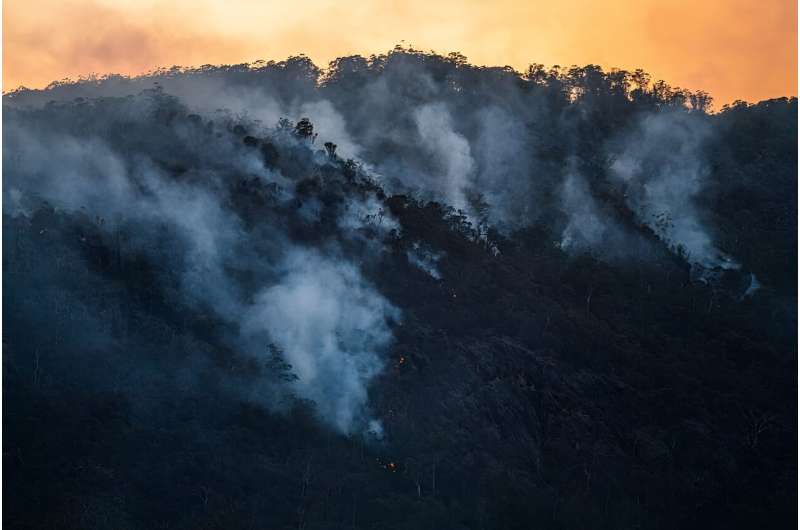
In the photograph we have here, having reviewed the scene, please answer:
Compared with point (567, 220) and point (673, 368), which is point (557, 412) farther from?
point (567, 220)

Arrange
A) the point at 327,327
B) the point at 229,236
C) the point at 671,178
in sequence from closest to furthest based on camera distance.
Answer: the point at 327,327
the point at 229,236
the point at 671,178

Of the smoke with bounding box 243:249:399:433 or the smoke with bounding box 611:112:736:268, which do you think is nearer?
the smoke with bounding box 243:249:399:433

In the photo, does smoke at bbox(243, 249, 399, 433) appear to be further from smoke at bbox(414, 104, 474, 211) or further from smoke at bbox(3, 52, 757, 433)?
smoke at bbox(414, 104, 474, 211)

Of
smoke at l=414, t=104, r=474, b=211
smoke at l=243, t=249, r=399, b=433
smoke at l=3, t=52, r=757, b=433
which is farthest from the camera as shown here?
smoke at l=414, t=104, r=474, b=211

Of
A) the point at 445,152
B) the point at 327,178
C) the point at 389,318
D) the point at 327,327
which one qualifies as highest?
the point at 445,152

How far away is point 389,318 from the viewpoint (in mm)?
107812

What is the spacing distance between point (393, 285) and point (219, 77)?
59506 mm

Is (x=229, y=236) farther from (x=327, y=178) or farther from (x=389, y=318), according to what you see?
(x=389, y=318)

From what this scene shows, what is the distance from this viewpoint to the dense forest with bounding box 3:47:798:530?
90000mm

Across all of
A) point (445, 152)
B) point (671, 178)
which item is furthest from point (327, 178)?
point (671, 178)

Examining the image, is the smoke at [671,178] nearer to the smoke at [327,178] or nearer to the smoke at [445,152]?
the smoke at [327,178]

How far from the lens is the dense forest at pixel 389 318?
90.0m

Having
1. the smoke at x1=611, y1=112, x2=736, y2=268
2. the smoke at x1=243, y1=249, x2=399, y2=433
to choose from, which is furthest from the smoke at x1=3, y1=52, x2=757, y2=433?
the smoke at x1=611, y1=112, x2=736, y2=268

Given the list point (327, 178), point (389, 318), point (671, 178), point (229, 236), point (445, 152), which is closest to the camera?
point (389, 318)
